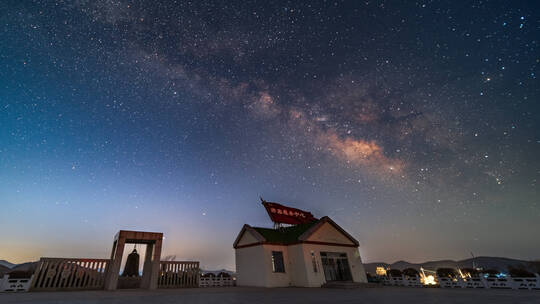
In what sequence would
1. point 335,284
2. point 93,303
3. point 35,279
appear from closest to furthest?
point 93,303
point 35,279
point 335,284

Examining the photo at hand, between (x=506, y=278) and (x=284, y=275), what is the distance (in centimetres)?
1605

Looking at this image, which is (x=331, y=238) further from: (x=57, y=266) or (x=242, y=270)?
(x=57, y=266)

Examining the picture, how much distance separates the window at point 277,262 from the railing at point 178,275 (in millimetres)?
7234

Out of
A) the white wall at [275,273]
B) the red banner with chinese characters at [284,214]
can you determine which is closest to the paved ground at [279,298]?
the white wall at [275,273]

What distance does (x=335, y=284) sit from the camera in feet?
63.2

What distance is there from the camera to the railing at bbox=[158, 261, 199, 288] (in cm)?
2022

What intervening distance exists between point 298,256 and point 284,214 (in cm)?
757

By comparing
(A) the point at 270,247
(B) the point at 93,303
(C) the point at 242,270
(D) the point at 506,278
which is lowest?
(D) the point at 506,278

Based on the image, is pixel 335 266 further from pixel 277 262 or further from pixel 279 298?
pixel 279 298

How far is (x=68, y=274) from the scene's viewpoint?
55.9 feet

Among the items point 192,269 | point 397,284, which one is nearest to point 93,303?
point 192,269

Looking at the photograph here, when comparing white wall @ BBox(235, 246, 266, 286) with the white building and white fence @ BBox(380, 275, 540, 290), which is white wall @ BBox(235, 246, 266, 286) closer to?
the white building

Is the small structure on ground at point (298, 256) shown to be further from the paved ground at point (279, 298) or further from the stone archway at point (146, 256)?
the paved ground at point (279, 298)

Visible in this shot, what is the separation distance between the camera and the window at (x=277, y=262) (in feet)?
68.8
